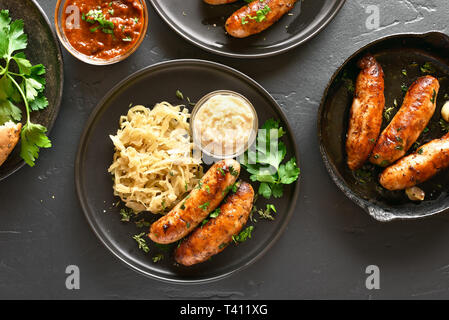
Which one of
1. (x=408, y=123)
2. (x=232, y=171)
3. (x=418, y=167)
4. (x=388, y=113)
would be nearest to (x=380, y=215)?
(x=418, y=167)

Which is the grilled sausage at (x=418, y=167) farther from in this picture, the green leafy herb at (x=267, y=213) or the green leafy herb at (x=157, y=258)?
the green leafy herb at (x=157, y=258)

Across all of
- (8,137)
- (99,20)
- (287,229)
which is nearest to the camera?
(99,20)

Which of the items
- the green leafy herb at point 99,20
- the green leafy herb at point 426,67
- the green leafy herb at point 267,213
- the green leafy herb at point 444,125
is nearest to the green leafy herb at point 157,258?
the green leafy herb at point 267,213

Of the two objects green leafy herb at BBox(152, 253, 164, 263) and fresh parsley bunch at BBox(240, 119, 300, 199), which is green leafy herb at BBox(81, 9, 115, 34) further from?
green leafy herb at BBox(152, 253, 164, 263)

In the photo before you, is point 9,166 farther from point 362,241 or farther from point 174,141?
point 362,241

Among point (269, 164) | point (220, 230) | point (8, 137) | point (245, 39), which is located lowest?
point (220, 230)

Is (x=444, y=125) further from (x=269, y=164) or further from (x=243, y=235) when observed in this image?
(x=243, y=235)
